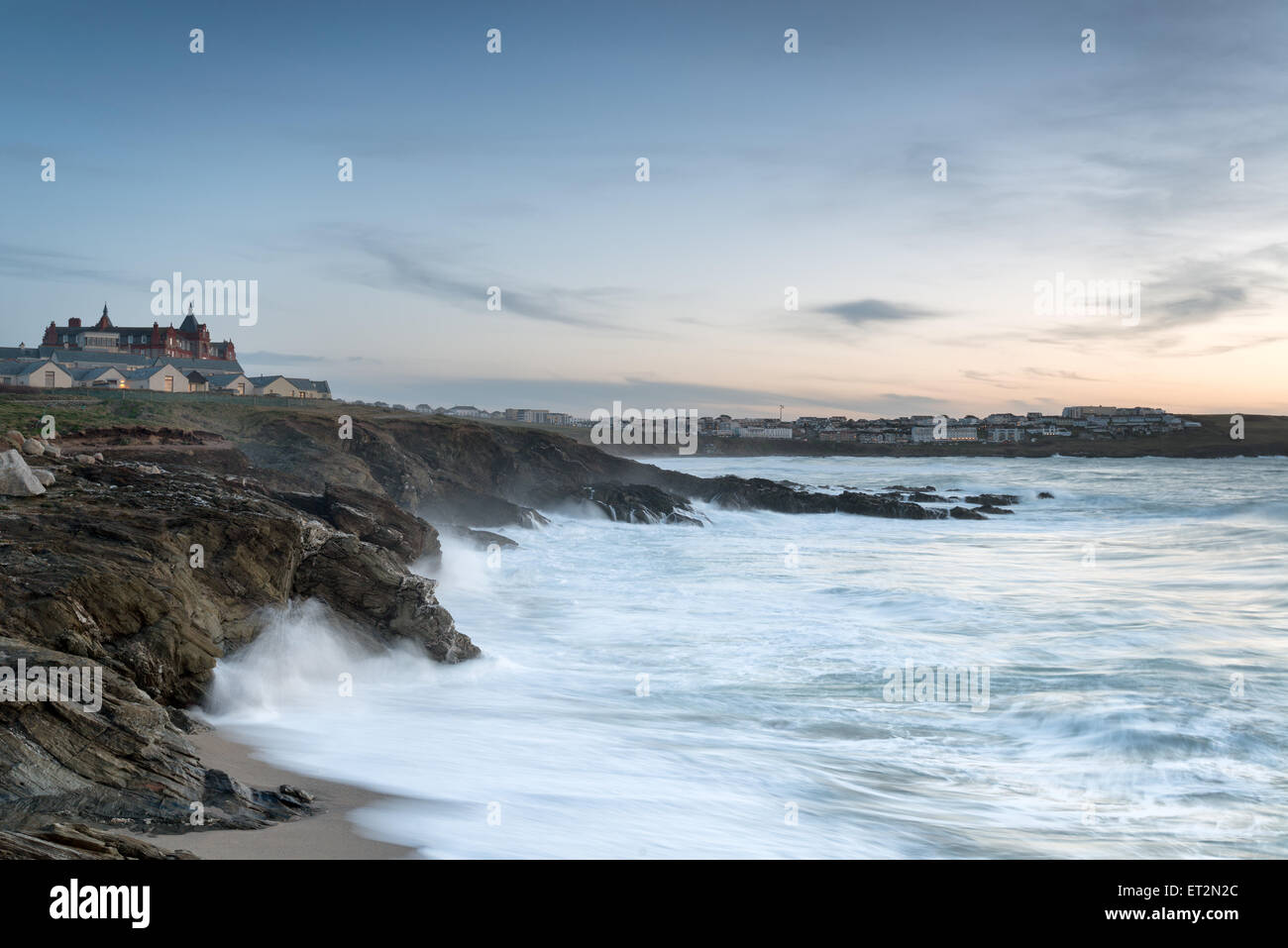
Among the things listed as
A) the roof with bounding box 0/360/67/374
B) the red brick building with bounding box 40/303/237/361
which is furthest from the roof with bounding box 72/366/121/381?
the red brick building with bounding box 40/303/237/361

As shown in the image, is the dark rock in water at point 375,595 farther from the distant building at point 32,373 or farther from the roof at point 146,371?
the roof at point 146,371

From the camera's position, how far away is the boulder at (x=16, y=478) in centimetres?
1047

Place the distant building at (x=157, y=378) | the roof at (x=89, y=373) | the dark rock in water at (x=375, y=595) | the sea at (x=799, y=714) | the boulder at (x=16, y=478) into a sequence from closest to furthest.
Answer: the sea at (x=799, y=714), the boulder at (x=16, y=478), the dark rock in water at (x=375, y=595), the roof at (x=89, y=373), the distant building at (x=157, y=378)

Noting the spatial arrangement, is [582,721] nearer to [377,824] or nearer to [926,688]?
[377,824]

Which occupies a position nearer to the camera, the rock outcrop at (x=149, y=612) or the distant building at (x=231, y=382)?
the rock outcrop at (x=149, y=612)

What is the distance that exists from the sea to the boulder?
3.59 metres

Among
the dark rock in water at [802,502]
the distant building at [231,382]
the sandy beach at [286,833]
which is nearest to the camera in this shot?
the sandy beach at [286,833]

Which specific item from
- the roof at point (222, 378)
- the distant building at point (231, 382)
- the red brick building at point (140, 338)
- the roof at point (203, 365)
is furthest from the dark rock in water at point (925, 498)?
the red brick building at point (140, 338)

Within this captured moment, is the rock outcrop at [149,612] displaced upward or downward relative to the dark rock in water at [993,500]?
upward

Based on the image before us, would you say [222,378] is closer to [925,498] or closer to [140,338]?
[140,338]

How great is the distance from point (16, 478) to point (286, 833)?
25.0 feet

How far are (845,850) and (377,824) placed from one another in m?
3.91

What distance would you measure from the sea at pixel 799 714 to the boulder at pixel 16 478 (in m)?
3.59

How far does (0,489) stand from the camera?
34.2 ft
